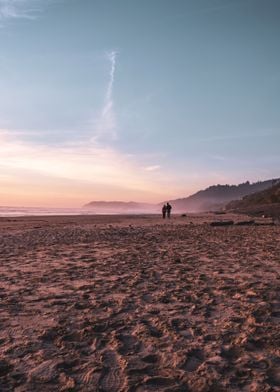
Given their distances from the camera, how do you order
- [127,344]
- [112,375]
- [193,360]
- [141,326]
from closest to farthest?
1. [112,375]
2. [193,360]
3. [127,344]
4. [141,326]

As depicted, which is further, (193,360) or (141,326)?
(141,326)

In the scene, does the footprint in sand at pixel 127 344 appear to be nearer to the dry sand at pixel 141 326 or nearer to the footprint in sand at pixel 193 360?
the dry sand at pixel 141 326

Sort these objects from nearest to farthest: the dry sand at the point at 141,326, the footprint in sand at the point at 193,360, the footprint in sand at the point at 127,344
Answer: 1. the dry sand at the point at 141,326
2. the footprint in sand at the point at 193,360
3. the footprint in sand at the point at 127,344

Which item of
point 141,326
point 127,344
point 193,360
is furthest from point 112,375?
point 141,326

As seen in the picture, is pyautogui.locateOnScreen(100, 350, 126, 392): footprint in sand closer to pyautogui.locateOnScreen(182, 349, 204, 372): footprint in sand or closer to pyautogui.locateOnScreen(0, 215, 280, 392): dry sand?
pyautogui.locateOnScreen(0, 215, 280, 392): dry sand

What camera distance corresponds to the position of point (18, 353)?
16.0 feet

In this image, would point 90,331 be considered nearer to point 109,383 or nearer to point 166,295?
point 109,383

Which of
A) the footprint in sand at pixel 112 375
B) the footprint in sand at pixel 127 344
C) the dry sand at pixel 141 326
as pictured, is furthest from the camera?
the footprint in sand at pixel 127 344

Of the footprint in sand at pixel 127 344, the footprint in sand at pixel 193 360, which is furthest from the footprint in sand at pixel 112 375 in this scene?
the footprint in sand at pixel 193 360

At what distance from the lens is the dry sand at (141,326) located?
13.8ft

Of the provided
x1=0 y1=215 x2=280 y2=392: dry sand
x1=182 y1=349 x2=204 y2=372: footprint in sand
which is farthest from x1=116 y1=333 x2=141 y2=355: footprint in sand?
x1=182 y1=349 x2=204 y2=372: footprint in sand

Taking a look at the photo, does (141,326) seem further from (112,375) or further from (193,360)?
(112,375)

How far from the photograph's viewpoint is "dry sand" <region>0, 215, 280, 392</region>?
4199mm

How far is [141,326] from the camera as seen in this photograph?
5820mm
